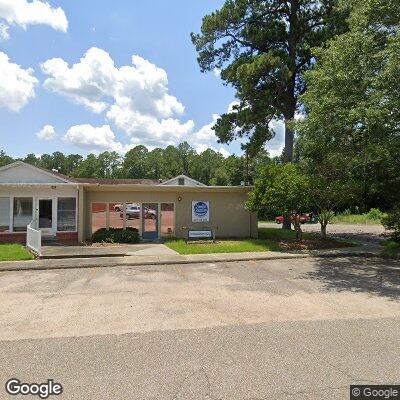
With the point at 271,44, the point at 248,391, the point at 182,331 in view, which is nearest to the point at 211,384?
the point at 248,391

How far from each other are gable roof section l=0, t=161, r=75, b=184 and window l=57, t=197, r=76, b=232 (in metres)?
1.05

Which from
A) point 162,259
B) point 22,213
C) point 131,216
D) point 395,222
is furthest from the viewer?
point 131,216

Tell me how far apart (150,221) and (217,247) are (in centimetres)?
592

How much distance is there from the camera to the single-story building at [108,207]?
21.0m

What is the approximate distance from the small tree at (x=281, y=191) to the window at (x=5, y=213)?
12857 millimetres

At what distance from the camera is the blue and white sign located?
23.3 metres

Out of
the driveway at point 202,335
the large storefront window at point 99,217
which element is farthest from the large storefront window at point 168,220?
the driveway at point 202,335

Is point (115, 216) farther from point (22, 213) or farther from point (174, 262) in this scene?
point (174, 262)

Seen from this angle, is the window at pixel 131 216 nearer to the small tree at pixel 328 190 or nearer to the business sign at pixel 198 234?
the business sign at pixel 198 234

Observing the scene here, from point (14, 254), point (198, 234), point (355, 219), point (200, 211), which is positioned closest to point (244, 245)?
point (198, 234)

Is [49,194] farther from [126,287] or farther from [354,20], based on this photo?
[354,20]

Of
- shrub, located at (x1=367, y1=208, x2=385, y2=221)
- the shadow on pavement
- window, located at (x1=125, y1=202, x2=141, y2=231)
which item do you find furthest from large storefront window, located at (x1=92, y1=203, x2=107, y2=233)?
shrub, located at (x1=367, y1=208, x2=385, y2=221)

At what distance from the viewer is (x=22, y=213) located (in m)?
21.1

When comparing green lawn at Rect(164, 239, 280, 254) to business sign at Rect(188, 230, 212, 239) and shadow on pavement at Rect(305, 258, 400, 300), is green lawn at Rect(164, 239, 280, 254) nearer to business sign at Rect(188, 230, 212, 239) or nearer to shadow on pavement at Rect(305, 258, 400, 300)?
business sign at Rect(188, 230, 212, 239)
